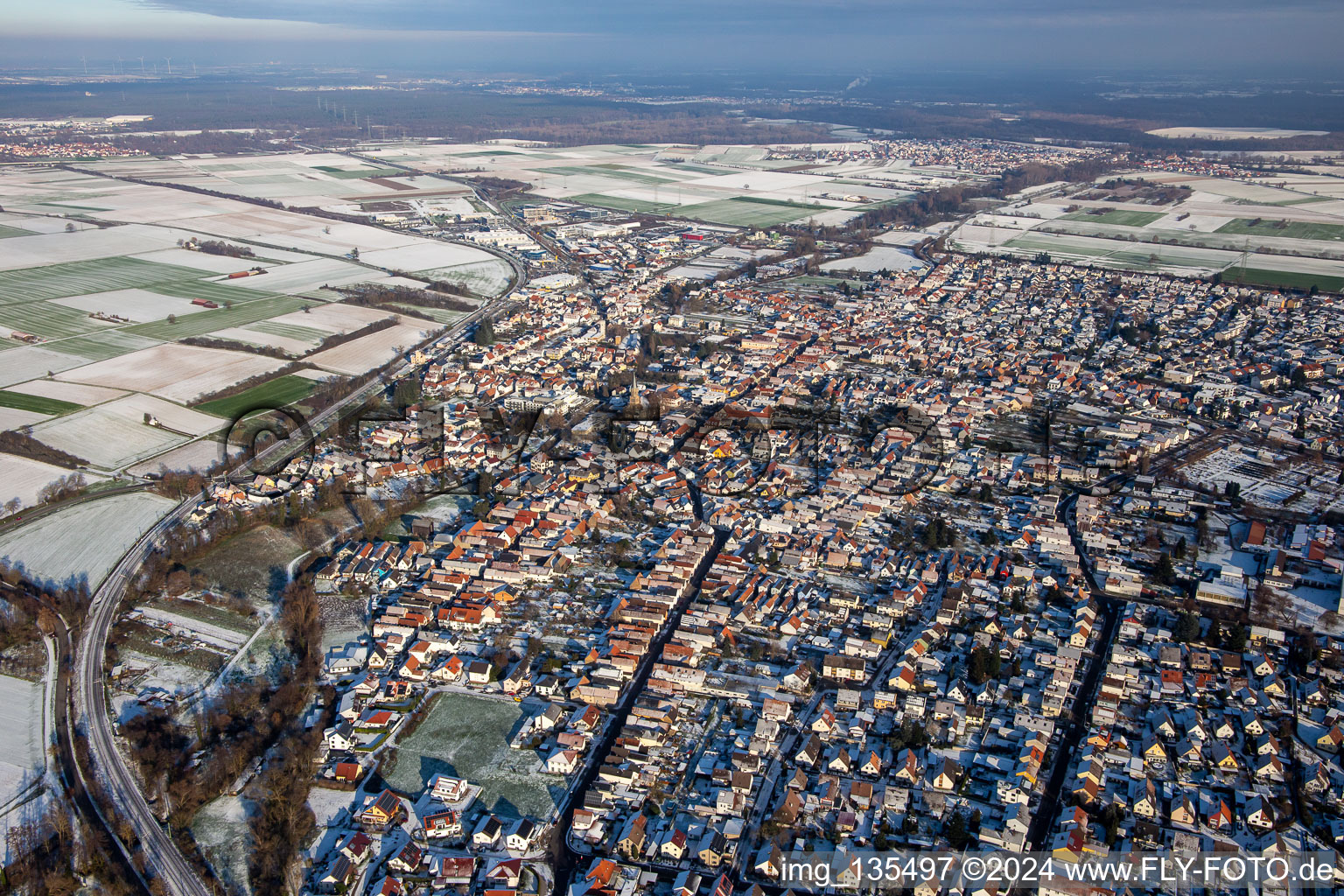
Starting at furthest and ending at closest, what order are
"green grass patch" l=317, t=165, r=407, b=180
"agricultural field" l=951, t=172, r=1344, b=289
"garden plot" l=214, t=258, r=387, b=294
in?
"green grass patch" l=317, t=165, r=407, b=180
"agricultural field" l=951, t=172, r=1344, b=289
"garden plot" l=214, t=258, r=387, b=294

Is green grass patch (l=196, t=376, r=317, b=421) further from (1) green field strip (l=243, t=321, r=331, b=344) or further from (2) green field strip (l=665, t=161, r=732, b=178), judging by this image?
(2) green field strip (l=665, t=161, r=732, b=178)

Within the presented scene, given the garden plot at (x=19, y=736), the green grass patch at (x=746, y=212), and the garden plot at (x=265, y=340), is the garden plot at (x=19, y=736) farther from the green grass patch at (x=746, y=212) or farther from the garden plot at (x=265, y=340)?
the green grass patch at (x=746, y=212)

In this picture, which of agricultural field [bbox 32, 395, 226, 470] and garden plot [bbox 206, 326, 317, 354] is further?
garden plot [bbox 206, 326, 317, 354]

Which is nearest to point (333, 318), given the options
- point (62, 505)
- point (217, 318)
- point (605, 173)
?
point (217, 318)

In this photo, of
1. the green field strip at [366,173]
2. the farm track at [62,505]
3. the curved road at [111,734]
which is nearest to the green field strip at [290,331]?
the farm track at [62,505]

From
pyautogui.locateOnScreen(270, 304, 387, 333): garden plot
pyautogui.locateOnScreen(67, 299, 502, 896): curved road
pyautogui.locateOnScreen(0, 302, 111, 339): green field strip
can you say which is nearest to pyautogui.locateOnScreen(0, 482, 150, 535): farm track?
pyautogui.locateOnScreen(67, 299, 502, 896): curved road

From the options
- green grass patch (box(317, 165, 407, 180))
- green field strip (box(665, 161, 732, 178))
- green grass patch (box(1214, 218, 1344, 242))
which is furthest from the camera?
green field strip (box(665, 161, 732, 178))

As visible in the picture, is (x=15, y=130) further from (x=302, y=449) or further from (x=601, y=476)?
(x=601, y=476)
